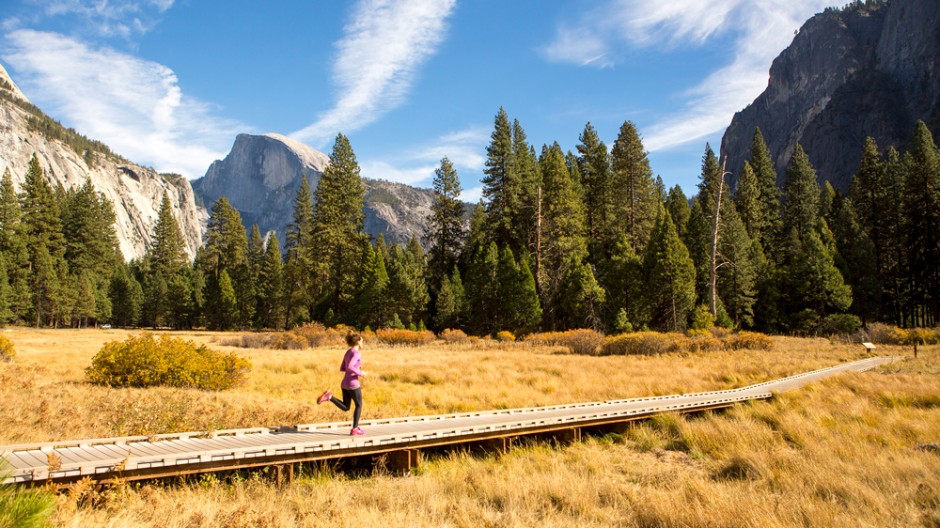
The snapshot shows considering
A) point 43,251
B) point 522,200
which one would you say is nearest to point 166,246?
point 43,251

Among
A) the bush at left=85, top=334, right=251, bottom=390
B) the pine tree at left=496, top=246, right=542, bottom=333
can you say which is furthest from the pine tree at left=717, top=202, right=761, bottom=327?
the bush at left=85, top=334, right=251, bottom=390

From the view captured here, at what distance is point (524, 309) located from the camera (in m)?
37.4

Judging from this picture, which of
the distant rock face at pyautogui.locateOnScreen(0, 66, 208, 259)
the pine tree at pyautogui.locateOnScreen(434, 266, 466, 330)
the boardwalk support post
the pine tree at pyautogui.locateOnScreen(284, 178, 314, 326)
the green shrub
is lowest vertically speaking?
the boardwalk support post

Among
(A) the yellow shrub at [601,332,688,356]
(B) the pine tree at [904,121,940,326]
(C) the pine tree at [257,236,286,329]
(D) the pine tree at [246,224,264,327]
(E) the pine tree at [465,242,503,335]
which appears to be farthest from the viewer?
(D) the pine tree at [246,224,264,327]

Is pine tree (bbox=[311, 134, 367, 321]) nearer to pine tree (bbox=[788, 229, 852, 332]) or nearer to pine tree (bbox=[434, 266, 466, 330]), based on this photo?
pine tree (bbox=[434, 266, 466, 330])

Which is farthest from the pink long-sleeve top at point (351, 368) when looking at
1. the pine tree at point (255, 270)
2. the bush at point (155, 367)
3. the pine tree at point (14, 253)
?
the pine tree at point (255, 270)

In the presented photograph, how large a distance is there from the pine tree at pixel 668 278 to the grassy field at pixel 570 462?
17.5 m

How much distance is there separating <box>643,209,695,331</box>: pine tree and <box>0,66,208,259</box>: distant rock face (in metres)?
104

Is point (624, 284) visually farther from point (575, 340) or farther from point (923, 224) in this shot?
point (923, 224)

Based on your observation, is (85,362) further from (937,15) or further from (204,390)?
(937,15)

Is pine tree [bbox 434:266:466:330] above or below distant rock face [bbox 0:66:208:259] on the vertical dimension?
below

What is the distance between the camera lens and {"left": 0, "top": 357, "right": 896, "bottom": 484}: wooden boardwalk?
6.02 meters

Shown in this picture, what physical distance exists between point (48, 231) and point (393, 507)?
3083 inches

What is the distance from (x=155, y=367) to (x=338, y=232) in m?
35.2
